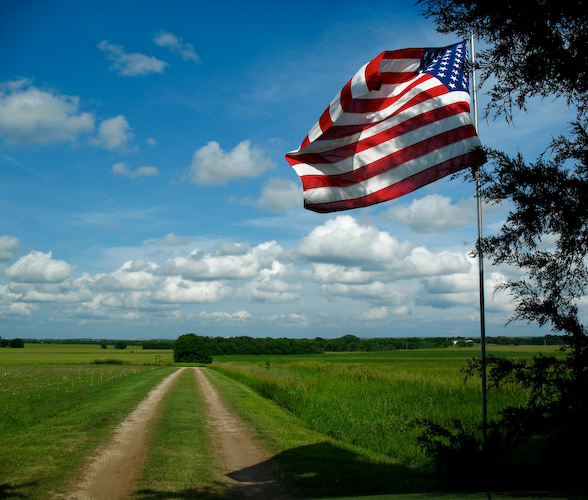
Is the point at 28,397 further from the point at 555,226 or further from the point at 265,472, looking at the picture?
the point at 555,226

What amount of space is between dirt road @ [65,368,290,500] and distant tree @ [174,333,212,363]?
86.4 m

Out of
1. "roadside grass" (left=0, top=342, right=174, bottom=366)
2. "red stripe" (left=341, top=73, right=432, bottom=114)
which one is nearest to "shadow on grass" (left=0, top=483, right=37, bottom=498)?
"red stripe" (left=341, top=73, right=432, bottom=114)

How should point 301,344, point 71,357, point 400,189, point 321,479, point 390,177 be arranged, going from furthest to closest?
point 301,344 → point 71,357 → point 390,177 → point 400,189 → point 321,479

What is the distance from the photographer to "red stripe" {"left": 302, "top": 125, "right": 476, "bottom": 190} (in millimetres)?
7229

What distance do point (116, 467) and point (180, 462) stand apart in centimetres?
102

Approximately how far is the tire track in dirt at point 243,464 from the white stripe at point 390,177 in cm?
436

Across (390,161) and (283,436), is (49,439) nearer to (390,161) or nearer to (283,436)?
(283,436)

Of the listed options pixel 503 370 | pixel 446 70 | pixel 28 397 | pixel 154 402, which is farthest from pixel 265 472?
pixel 28 397

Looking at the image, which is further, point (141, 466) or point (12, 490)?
point (141, 466)

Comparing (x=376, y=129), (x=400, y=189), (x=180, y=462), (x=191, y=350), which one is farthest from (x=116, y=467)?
(x=191, y=350)

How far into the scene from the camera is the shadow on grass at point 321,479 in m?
6.19

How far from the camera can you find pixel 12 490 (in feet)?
20.0

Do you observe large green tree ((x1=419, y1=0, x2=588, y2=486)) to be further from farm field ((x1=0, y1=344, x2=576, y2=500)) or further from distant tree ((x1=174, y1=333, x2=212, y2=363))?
distant tree ((x1=174, y1=333, x2=212, y2=363))

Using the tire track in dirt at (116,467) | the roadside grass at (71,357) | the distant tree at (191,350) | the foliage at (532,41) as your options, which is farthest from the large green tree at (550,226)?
the distant tree at (191,350)
